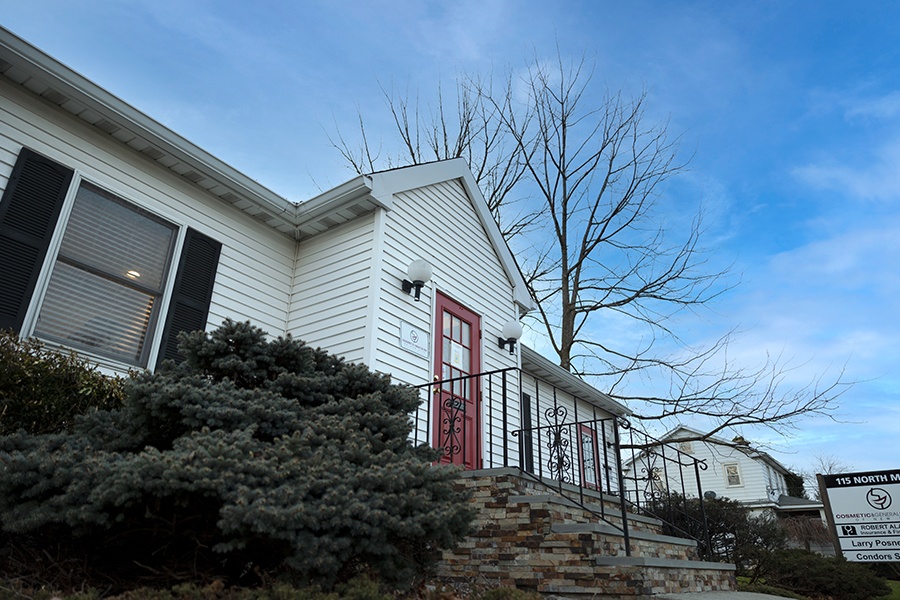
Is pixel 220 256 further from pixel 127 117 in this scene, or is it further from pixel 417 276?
pixel 417 276

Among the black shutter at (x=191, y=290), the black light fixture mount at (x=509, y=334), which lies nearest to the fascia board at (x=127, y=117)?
the black shutter at (x=191, y=290)

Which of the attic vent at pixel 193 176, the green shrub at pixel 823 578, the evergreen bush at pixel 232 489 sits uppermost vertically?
the attic vent at pixel 193 176

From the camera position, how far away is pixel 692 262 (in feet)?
45.8

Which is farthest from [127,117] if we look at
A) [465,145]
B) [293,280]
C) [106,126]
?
[465,145]

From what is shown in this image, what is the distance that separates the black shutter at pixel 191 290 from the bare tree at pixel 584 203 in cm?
1013

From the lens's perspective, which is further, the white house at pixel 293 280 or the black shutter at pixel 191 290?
the black shutter at pixel 191 290

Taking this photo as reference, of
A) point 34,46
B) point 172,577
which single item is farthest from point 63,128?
point 172,577

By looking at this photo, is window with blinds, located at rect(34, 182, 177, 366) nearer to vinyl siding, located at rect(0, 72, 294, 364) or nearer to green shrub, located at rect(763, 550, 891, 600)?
vinyl siding, located at rect(0, 72, 294, 364)

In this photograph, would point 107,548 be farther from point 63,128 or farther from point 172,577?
point 63,128

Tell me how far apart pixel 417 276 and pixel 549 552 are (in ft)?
11.0

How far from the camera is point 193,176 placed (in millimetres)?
5973

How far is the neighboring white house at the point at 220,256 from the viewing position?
→ 4.76 metres

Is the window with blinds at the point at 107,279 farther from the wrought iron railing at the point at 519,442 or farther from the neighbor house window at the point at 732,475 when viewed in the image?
the neighbor house window at the point at 732,475

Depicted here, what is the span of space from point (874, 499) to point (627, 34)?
9.86m
